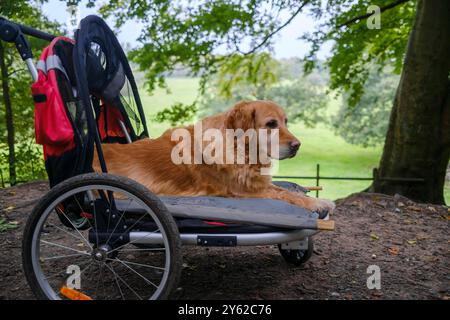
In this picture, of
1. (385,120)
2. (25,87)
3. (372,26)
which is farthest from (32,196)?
(385,120)

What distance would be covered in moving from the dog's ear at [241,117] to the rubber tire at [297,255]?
1.00 metres

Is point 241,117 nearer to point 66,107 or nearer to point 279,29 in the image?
point 66,107

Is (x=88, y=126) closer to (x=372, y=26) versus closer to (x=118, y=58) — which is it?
(x=118, y=58)

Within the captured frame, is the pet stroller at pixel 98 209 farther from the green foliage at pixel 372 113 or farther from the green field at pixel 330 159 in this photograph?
the green field at pixel 330 159

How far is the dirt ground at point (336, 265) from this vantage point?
2988mm

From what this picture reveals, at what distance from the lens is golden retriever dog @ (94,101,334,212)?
2.97m

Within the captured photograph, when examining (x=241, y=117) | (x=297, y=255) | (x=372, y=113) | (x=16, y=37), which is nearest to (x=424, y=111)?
(x=297, y=255)

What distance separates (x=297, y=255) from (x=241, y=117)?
1220mm

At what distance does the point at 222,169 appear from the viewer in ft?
9.77

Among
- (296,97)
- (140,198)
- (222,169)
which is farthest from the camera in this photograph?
(296,97)

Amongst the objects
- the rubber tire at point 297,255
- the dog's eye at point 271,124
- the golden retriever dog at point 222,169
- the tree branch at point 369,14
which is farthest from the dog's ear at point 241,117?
the tree branch at point 369,14

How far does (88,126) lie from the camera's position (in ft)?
8.58

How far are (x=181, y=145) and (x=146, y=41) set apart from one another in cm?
490

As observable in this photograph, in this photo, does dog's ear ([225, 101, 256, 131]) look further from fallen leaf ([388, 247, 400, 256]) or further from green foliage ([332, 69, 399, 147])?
green foliage ([332, 69, 399, 147])
